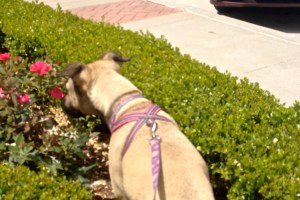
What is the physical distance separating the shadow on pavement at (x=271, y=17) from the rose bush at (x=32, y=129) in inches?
238

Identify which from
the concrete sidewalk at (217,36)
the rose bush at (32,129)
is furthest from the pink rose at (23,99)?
the concrete sidewalk at (217,36)

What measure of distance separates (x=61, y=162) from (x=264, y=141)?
67.1 inches

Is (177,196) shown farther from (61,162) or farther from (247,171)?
(61,162)

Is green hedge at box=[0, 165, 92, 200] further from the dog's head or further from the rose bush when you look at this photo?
the dog's head

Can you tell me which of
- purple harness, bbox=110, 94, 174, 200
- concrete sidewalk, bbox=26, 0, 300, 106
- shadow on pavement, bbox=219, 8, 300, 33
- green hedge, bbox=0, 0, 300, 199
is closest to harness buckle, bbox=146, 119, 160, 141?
purple harness, bbox=110, 94, 174, 200

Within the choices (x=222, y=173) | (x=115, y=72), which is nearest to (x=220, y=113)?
(x=222, y=173)

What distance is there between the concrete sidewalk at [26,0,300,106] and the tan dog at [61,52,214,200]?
3084mm

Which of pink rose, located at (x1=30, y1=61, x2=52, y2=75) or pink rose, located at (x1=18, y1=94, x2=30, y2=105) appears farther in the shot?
pink rose, located at (x1=30, y1=61, x2=52, y2=75)

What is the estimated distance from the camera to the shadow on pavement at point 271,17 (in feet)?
32.8

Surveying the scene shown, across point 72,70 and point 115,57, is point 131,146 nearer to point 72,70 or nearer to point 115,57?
point 72,70

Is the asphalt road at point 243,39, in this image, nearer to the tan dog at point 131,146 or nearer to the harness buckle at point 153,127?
the tan dog at point 131,146

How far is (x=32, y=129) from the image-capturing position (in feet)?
15.5

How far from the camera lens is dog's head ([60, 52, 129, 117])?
4523 millimetres

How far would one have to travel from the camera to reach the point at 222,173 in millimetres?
4199
